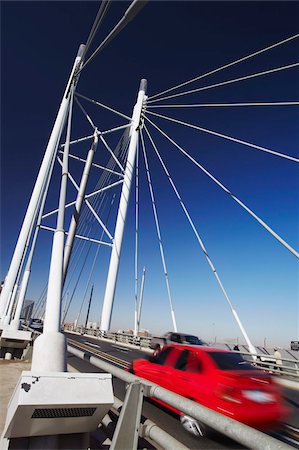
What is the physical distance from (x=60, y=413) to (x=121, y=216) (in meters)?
21.4

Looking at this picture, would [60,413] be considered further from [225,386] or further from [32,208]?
[32,208]

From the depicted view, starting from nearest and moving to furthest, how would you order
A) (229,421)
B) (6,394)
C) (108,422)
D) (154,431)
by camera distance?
(229,421) → (154,431) → (108,422) → (6,394)

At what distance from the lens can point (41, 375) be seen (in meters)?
3.40

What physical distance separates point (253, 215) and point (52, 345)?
9168 millimetres

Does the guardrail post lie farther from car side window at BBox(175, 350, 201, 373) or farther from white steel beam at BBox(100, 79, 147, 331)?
white steel beam at BBox(100, 79, 147, 331)

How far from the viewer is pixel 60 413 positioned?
11.1 ft

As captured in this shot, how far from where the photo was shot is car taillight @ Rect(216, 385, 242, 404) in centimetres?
496

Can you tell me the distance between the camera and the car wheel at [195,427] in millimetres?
5262

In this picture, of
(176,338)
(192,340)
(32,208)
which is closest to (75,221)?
(32,208)

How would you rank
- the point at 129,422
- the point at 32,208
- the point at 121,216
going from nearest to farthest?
the point at 129,422 < the point at 32,208 < the point at 121,216

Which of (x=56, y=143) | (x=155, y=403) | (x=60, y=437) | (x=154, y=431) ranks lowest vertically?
(x=155, y=403)

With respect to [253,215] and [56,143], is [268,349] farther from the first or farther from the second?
[56,143]

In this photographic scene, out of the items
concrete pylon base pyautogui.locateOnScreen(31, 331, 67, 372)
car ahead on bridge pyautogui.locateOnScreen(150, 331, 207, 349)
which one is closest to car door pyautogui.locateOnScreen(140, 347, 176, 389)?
concrete pylon base pyautogui.locateOnScreen(31, 331, 67, 372)

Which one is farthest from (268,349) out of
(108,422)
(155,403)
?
(108,422)
